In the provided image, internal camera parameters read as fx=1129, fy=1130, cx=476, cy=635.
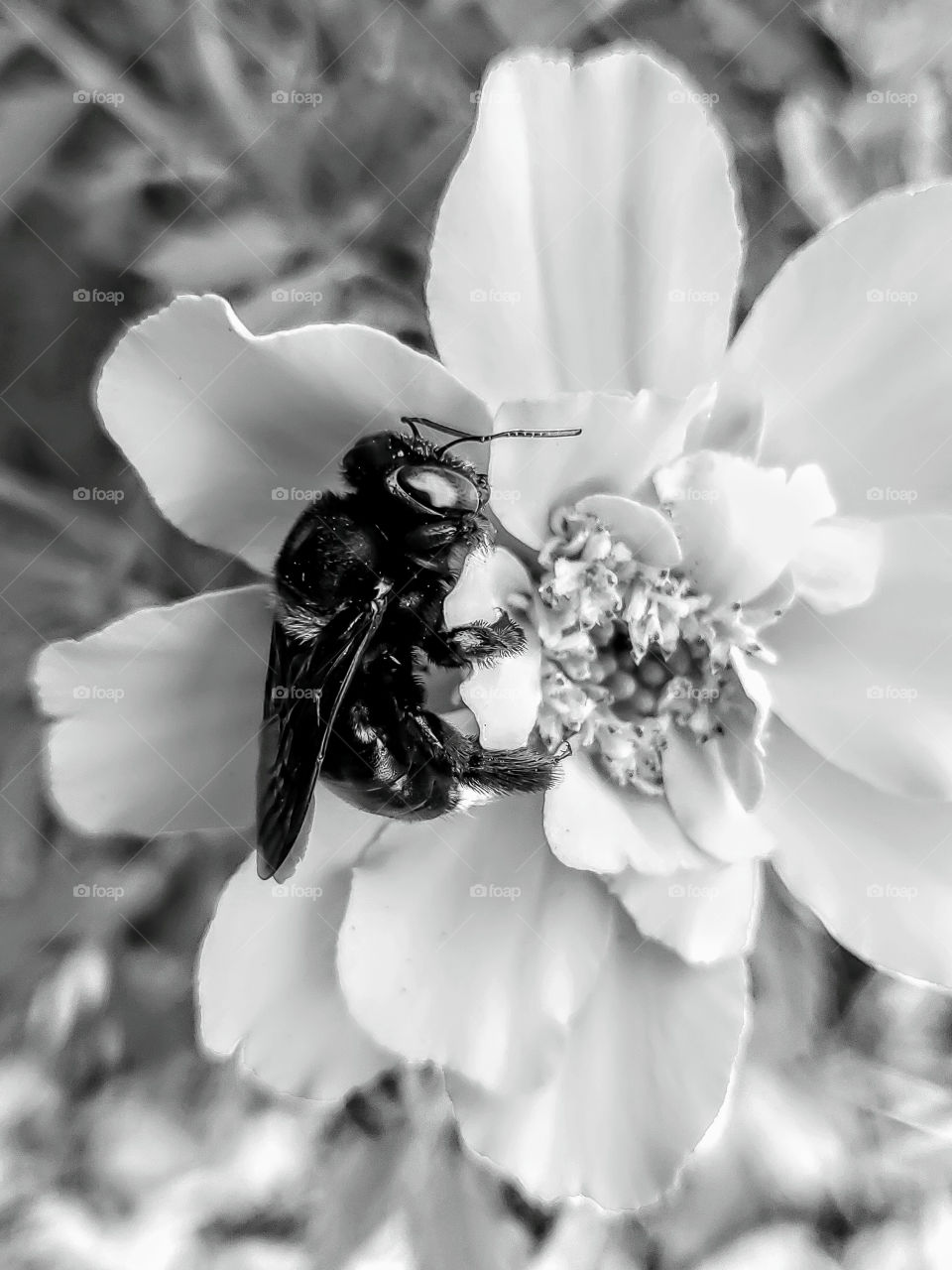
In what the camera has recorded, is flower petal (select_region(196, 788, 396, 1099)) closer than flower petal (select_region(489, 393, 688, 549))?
No

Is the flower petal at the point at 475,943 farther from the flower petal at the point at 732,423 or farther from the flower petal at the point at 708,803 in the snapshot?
the flower petal at the point at 732,423

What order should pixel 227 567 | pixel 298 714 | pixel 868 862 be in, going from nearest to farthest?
pixel 298 714 → pixel 868 862 → pixel 227 567

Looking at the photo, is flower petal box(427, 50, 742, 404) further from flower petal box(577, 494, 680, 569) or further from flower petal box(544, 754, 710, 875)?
flower petal box(544, 754, 710, 875)

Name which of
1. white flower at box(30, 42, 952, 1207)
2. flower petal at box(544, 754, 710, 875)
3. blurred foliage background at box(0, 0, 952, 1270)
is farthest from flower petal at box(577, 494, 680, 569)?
blurred foliage background at box(0, 0, 952, 1270)

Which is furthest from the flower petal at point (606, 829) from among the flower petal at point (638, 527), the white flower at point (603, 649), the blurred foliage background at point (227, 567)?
the blurred foliage background at point (227, 567)

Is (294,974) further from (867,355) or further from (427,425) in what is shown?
(867,355)

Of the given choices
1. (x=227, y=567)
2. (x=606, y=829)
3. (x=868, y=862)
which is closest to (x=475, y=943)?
(x=606, y=829)

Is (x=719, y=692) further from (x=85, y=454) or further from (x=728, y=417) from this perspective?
(x=85, y=454)
